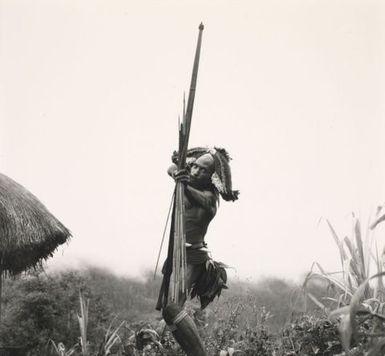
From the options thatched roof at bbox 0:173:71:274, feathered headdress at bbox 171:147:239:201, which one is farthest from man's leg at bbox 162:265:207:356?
thatched roof at bbox 0:173:71:274

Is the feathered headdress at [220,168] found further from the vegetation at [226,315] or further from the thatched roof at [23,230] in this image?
the thatched roof at [23,230]

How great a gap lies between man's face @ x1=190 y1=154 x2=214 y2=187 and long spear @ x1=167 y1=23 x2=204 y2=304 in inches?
20.1

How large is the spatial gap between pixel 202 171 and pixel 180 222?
2.66 ft

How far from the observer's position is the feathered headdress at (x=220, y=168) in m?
4.94

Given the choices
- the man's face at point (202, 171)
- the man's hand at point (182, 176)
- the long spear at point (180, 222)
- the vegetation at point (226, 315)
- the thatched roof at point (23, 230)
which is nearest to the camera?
the vegetation at point (226, 315)

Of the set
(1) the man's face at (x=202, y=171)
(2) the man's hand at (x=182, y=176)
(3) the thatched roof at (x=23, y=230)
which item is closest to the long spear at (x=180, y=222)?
(2) the man's hand at (x=182, y=176)

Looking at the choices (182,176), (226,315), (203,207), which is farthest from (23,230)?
(182,176)

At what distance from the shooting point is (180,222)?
4305 millimetres

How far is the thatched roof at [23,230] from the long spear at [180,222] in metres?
3.43

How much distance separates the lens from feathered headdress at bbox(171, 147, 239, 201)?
494 cm

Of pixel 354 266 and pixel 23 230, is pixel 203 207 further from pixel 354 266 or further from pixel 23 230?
pixel 23 230

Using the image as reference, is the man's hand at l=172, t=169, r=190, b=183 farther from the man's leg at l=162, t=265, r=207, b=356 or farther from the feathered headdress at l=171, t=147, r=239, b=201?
the man's leg at l=162, t=265, r=207, b=356

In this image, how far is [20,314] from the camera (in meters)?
18.4

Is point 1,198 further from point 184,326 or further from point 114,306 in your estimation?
point 114,306
